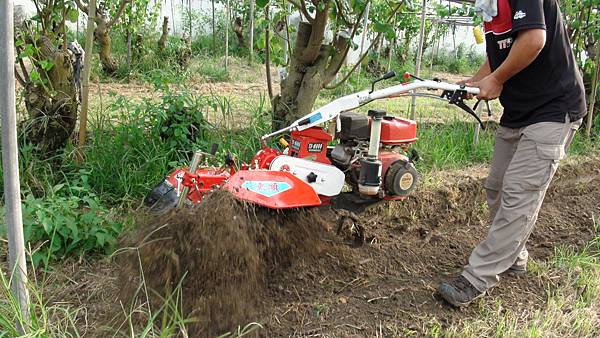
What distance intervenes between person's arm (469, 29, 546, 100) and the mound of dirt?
4.36 ft

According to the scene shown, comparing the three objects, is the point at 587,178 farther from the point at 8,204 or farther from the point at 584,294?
the point at 8,204

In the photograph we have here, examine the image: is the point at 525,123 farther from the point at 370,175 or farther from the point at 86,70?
the point at 86,70

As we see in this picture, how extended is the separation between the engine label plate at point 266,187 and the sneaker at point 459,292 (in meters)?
0.96

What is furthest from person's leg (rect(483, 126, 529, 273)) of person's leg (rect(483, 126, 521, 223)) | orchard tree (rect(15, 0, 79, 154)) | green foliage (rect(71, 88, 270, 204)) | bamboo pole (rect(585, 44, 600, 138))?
bamboo pole (rect(585, 44, 600, 138))

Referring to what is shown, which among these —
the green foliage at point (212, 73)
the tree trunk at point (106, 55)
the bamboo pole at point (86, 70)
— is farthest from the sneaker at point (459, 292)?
the tree trunk at point (106, 55)

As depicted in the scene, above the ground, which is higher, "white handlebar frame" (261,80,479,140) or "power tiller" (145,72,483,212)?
"white handlebar frame" (261,80,479,140)

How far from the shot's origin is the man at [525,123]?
2.81m

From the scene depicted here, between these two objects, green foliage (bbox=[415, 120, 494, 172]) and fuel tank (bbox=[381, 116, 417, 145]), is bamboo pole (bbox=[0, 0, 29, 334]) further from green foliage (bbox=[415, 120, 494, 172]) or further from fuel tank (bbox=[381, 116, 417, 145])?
green foliage (bbox=[415, 120, 494, 172])

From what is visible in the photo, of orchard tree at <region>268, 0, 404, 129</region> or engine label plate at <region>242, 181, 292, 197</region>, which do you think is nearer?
engine label plate at <region>242, 181, 292, 197</region>

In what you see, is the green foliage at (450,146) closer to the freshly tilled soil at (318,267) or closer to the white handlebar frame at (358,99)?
the freshly tilled soil at (318,267)

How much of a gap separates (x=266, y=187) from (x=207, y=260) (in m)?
0.45

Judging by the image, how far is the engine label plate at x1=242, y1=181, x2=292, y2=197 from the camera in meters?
2.67

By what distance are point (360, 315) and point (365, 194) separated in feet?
2.29

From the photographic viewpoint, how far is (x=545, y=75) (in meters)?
2.84
